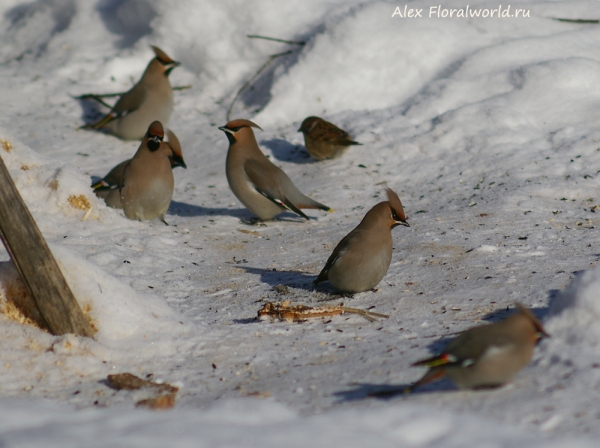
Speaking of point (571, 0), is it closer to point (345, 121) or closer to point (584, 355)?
point (345, 121)

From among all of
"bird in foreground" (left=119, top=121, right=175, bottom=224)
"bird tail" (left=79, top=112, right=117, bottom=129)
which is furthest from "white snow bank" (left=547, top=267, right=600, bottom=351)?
"bird tail" (left=79, top=112, right=117, bottom=129)

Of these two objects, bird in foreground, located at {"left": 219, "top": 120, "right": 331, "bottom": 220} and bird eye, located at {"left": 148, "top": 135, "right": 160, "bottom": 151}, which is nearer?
bird eye, located at {"left": 148, "top": 135, "right": 160, "bottom": 151}

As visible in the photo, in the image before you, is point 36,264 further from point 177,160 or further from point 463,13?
point 463,13

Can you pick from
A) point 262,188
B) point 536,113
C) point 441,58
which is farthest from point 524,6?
point 262,188

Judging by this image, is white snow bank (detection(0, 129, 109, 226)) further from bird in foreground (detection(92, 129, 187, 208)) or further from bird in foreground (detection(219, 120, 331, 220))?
bird in foreground (detection(219, 120, 331, 220))

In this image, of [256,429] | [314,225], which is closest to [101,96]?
[314,225]

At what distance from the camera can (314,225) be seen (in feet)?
20.4

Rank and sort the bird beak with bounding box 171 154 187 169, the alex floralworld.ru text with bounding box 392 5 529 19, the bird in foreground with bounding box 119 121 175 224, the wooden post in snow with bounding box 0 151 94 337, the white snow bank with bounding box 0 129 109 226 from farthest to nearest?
1. the alex floralworld.ru text with bounding box 392 5 529 19
2. the bird beak with bounding box 171 154 187 169
3. the bird in foreground with bounding box 119 121 175 224
4. the white snow bank with bounding box 0 129 109 226
5. the wooden post in snow with bounding box 0 151 94 337

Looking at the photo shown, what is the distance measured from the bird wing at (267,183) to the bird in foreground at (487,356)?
370cm

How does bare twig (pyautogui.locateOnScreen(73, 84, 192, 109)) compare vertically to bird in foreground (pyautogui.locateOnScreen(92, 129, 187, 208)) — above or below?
above

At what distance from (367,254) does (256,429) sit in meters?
1.78

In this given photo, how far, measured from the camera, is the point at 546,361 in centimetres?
290

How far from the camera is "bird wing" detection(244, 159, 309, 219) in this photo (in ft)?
20.7

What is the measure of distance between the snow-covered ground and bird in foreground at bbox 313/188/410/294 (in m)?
0.11
